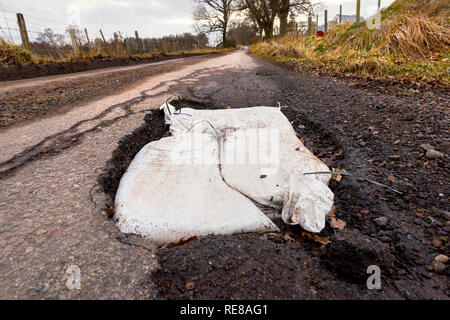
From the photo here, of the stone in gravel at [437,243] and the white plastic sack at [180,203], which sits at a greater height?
the white plastic sack at [180,203]

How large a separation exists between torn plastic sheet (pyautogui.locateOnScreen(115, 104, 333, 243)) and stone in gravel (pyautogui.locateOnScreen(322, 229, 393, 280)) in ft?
0.57

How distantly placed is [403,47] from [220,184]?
4.21m

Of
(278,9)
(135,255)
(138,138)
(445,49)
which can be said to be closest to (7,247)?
(135,255)

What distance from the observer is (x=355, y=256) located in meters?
0.81

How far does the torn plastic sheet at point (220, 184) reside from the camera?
3.44 feet

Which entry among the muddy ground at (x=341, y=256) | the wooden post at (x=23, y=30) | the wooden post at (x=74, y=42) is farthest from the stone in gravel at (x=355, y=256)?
the wooden post at (x=74, y=42)

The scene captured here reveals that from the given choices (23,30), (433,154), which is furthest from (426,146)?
(23,30)

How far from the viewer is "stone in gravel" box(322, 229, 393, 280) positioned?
795mm

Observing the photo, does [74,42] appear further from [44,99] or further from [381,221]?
[381,221]

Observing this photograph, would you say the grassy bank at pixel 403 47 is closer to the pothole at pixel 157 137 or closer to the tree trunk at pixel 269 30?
the pothole at pixel 157 137

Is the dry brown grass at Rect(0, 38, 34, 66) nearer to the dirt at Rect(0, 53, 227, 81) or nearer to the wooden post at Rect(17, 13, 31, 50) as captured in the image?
the dirt at Rect(0, 53, 227, 81)

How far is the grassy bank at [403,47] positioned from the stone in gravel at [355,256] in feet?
7.98

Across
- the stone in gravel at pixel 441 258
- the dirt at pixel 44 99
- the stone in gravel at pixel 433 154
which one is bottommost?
the stone in gravel at pixel 441 258

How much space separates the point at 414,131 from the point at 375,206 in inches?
32.0
